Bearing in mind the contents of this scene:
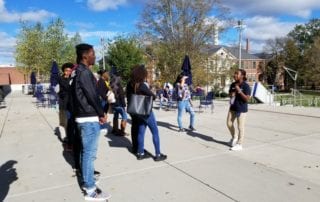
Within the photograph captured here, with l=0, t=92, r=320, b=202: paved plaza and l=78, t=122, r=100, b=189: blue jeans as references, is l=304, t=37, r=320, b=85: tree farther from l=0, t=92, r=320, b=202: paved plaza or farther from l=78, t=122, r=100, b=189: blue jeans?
l=78, t=122, r=100, b=189: blue jeans

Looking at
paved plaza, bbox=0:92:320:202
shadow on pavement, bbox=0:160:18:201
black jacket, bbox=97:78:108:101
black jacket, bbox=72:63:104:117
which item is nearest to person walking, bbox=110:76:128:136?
paved plaza, bbox=0:92:320:202

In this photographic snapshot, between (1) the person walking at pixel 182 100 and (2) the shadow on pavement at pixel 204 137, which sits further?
(1) the person walking at pixel 182 100

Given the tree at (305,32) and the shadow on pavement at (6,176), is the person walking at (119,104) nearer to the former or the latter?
the shadow on pavement at (6,176)

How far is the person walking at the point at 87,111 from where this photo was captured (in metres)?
3.66

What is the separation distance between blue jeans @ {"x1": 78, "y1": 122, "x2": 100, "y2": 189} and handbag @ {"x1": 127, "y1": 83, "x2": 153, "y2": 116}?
1.56 metres

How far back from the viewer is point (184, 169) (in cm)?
491

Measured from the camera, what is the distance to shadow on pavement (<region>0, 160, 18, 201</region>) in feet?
13.8

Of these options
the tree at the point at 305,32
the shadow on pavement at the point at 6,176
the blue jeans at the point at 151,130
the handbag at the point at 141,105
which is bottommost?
the shadow on pavement at the point at 6,176

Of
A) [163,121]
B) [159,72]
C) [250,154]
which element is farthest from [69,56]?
[250,154]

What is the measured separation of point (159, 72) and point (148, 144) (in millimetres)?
20221

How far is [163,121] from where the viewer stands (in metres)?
10.1

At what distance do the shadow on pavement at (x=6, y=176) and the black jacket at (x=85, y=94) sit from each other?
5.22 feet

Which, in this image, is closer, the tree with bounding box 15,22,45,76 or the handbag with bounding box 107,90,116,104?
the handbag with bounding box 107,90,116,104

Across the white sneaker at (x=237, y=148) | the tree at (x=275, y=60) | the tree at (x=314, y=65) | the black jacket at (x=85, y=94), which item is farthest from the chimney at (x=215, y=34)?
the tree at (x=275, y=60)
